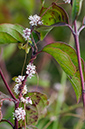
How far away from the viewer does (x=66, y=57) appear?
1.22 ft

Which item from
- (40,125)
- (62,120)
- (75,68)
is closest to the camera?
(75,68)

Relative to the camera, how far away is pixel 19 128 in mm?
410

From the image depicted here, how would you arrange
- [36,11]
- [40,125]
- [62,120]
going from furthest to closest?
[36,11], [62,120], [40,125]

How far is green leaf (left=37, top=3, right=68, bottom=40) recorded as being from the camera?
0.40m

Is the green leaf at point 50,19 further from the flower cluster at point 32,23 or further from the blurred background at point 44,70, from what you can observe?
the blurred background at point 44,70

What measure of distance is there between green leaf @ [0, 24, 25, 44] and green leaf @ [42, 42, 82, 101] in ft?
0.18

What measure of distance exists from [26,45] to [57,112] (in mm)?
545

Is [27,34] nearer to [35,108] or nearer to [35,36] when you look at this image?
[35,36]

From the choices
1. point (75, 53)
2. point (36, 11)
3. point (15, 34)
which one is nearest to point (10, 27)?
point (15, 34)

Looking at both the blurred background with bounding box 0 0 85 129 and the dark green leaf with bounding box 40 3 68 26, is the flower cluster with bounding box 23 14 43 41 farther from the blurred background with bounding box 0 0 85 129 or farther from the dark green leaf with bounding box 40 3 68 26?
the blurred background with bounding box 0 0 85 129

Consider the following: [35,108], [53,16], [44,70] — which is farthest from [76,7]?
[44,70]

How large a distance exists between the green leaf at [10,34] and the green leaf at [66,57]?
0.06m

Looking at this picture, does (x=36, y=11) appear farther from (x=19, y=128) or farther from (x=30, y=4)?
(x=19, y=128)

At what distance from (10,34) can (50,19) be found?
0.32ft
